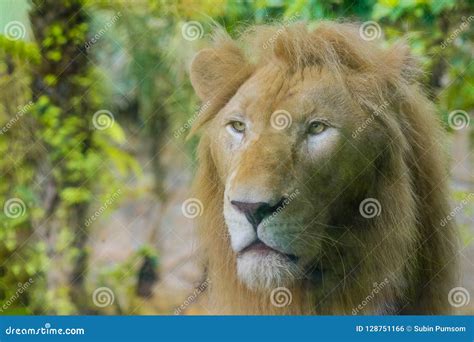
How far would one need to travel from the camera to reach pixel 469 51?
3357 mm

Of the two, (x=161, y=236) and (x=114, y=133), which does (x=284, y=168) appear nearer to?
(x=114, y=133)

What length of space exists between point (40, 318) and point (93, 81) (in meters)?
1.17

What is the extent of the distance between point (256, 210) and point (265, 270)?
0.77ft

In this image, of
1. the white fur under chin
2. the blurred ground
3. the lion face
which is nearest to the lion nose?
the lion face

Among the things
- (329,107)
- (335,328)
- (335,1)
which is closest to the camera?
(329,107)

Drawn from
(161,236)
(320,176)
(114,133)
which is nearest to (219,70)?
(320,176)

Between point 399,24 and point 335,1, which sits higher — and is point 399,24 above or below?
below

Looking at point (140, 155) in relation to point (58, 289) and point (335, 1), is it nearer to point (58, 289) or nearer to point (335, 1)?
point (58, 289)

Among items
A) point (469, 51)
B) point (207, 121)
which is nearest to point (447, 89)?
point (469, 51)

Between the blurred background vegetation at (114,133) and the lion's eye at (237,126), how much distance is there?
1.66 ft

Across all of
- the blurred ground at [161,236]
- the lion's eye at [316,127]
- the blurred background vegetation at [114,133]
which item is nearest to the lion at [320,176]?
the lion's eye at [316,127]

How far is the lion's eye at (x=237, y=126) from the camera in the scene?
286 cm

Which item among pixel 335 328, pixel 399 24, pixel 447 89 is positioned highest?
pixel 399 24

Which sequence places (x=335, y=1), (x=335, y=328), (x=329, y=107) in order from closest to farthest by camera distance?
(x=329, y=107), (x=335, y=328), (x=335, y=1)
